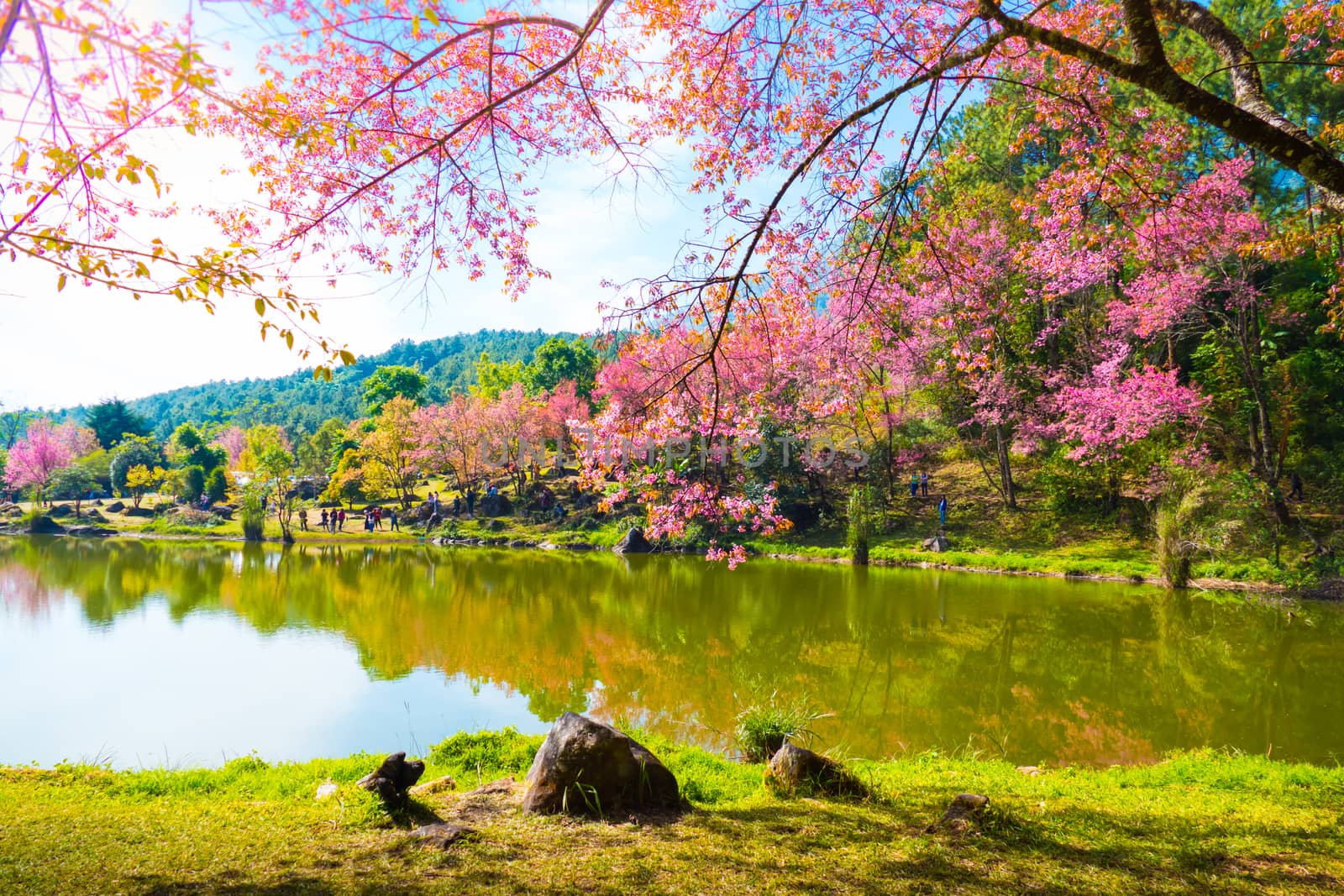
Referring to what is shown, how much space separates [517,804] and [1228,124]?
209 inches

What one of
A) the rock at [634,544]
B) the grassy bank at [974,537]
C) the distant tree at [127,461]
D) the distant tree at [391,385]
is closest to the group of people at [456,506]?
the grassy bank at [974,537]

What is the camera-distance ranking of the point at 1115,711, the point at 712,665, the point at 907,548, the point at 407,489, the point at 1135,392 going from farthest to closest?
the point at 407,489, the point at 907,548, the point at 1135,392, the point at 712,665, the point at 1115,711

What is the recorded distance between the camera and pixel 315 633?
1120cm

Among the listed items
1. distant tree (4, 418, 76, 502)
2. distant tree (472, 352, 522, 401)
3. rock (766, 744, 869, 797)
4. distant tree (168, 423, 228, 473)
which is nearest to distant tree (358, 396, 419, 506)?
distant tree (472, 352, 522, 401)

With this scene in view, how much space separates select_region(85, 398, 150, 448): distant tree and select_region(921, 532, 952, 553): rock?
52030mm

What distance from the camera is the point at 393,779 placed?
12.6 ft

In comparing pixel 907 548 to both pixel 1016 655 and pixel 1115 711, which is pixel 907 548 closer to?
pixel 1016 655

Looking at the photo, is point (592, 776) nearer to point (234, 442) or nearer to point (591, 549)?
point (591, 549)

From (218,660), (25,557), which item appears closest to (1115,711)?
(218,660)

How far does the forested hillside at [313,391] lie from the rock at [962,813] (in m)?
70.7

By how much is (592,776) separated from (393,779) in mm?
1128

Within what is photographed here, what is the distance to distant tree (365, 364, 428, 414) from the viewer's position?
52.9 meters

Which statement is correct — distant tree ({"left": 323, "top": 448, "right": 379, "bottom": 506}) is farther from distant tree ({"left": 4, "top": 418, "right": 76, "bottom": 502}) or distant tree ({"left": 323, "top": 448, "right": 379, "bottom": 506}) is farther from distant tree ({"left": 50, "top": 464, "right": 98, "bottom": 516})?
distant tree ({"left": 4, "top": 418, "right": 76, "bottom": 502})

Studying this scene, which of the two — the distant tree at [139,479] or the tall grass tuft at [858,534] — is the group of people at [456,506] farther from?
the tall grass tuft at [858,534]
